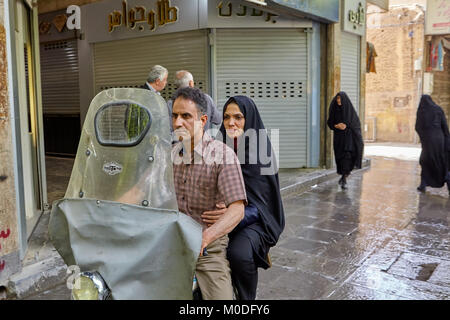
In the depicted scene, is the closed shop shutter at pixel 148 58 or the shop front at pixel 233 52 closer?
the shop front at pixel 233 52

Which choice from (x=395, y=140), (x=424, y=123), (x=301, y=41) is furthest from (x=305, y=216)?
(x=395, y=140)

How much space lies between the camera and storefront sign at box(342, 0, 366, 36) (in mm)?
9883

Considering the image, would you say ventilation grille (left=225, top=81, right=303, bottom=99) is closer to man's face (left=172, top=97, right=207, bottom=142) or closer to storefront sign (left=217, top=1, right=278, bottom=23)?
storefront sign (left=217, top=1, right=278, bottom=23)

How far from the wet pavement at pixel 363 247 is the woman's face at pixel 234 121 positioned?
4.91ft

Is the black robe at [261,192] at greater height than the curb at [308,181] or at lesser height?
greater

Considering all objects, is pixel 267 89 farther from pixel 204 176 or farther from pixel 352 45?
pixel 204 176

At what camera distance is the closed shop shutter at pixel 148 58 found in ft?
29.6

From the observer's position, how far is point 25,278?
12.1ft

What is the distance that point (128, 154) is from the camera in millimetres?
1892

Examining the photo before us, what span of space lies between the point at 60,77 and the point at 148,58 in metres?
3.05

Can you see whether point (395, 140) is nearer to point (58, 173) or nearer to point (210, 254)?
point (58, 173)

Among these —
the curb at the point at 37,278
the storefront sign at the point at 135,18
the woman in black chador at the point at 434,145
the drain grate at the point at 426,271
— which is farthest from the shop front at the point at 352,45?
the curb at the point at 37,278

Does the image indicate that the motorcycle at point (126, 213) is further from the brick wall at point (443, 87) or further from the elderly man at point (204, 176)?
the brick wall at point (443, 87)

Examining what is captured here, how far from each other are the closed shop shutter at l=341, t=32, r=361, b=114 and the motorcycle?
8952 millimetres
